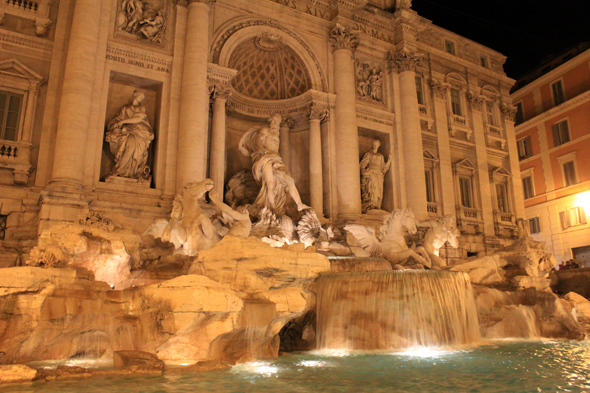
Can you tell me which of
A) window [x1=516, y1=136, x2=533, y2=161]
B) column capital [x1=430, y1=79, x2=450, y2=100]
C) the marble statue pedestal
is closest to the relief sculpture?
the marble statue pedestal

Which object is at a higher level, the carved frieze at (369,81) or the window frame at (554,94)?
the window frame at (554,94)

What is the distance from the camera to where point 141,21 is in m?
14.7

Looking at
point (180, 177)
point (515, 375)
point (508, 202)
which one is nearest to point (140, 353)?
point (515, 375)

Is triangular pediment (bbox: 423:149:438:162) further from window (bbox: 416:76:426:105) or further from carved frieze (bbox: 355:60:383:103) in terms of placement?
carved frieze (bbox: 355:60:383:103)

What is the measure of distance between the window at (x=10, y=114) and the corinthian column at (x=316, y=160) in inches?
354

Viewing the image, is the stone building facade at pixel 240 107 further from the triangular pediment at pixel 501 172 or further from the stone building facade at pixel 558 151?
the stone building facade at pixel 558 151

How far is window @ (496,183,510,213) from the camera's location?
73.9 feet

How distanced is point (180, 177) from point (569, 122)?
2210 centimetres

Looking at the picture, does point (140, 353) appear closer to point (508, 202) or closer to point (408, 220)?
point (408, 220)

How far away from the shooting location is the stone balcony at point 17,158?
12.2 m

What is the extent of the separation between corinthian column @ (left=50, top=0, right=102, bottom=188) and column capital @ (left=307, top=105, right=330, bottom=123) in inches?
289

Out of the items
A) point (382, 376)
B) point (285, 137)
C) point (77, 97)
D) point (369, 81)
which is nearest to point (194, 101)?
point (77, 97)

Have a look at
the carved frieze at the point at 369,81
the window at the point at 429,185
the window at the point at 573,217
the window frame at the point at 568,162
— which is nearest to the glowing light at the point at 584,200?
the window at the point at 573,217

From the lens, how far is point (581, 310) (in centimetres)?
1218
